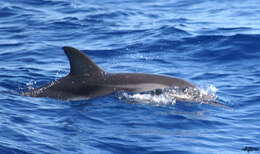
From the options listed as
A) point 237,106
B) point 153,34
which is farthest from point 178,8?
point 237,106

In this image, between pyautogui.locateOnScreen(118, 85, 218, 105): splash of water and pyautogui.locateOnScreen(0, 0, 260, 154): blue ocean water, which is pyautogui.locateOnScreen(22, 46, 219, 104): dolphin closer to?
pyautogui.locateOnScreen(118, 85, 218, 105): splash of water

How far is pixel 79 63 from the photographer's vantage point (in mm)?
12477

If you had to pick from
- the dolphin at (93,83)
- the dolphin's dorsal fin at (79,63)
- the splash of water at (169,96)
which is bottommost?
the splash of water at (169,96)

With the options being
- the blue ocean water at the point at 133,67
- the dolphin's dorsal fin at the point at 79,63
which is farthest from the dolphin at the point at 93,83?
the blue ocean water at the point at 133,67

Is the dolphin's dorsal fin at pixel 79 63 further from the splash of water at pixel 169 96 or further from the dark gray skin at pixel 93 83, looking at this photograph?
the splash of water at pixel 169 96

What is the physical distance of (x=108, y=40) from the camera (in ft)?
62.8

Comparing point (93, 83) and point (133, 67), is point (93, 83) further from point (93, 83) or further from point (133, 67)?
point (133, 67)

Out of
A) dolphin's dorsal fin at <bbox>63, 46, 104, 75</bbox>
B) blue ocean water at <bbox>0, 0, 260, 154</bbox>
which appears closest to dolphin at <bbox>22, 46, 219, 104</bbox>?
dolphin's dorsal fin at <bbox>63, 46, 104, 75</bbox>

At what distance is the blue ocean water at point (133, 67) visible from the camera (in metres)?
10.6

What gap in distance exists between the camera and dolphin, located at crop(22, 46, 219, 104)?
12672mm

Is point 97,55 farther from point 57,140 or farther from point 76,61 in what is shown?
point 57,140

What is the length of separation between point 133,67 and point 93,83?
3.50 metres

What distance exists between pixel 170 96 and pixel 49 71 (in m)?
3.79

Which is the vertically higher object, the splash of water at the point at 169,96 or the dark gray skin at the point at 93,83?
the dark gray skin at the point at 93,83
